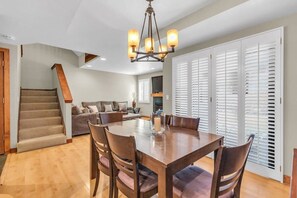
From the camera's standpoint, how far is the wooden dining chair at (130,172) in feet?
3.60

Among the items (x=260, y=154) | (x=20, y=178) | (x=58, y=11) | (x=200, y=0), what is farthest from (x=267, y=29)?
(x=20, y=178)

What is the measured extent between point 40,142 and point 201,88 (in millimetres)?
3673

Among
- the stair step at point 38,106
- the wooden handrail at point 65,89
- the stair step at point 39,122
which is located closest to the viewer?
the stair step at point 39,122

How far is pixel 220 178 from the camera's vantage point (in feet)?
3.02

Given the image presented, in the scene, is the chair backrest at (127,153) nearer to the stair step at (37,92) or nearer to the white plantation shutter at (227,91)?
the white plantation shutter at (227,91)

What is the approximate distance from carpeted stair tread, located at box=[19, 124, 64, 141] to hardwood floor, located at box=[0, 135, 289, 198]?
1.76 ft

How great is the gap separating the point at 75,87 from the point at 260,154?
6.14m

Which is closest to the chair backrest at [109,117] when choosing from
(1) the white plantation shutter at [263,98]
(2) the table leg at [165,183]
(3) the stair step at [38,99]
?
(2) the table leg at [165,183]

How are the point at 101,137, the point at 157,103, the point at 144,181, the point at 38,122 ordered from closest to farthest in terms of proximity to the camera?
the point at 144,181, the point at 101,137, the point at 38,122, the point at 157,103

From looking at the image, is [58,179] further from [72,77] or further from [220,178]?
[72,77]

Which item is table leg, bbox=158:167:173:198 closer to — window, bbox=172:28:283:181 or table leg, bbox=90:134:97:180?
table leg, bbox=90:134:97:180

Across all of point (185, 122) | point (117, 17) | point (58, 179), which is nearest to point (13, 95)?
point (58, 179)

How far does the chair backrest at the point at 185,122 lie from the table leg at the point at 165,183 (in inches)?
39.8

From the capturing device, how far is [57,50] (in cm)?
575
